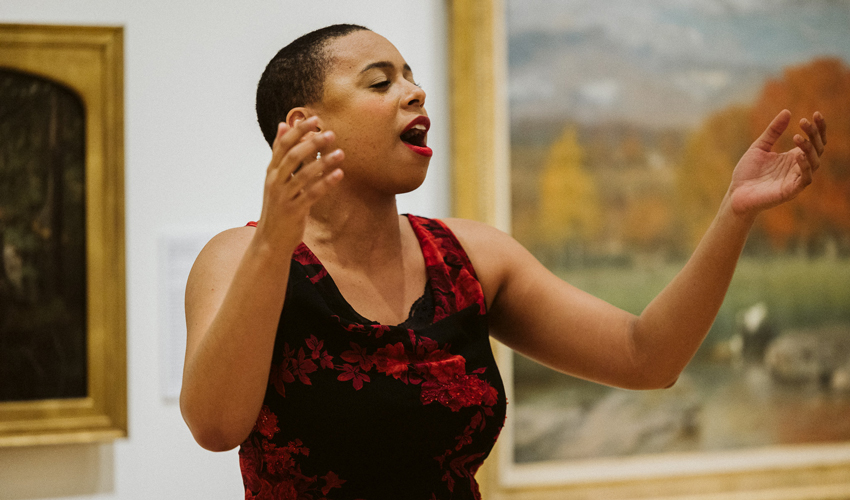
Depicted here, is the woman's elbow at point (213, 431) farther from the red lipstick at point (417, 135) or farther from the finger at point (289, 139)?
the red lipstick at point (417, 135)

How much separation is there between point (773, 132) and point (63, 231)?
63.1 inches

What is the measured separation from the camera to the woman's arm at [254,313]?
74cm

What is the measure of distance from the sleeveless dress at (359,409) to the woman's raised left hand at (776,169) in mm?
443

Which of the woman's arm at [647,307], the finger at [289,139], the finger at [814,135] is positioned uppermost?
the finger at [814,135]

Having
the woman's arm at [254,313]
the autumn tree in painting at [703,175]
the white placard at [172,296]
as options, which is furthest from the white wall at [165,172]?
the autumn tree in painting at [703,175]

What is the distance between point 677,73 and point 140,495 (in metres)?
1.80

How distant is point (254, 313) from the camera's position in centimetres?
79

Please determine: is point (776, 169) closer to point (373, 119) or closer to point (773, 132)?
point (773, 132)

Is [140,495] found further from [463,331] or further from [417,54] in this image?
[417,54]

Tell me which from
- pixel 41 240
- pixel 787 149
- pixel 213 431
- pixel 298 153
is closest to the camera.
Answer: pixel 298 153

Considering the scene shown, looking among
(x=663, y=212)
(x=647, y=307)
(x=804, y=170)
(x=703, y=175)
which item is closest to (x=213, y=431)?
(x=647, y=307)

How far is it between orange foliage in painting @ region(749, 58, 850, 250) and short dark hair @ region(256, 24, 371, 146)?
1.53 meters

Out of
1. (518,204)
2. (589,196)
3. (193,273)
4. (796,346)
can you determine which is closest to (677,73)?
(589,196)

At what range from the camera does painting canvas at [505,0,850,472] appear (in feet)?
6.27
